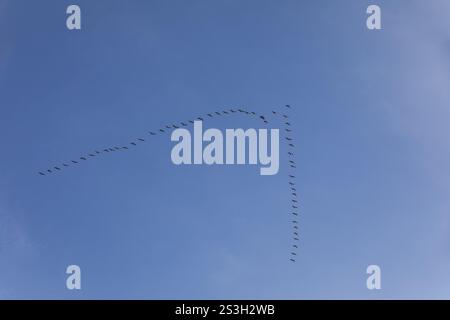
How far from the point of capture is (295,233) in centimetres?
870

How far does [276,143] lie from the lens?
8516mm

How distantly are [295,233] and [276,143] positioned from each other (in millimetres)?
1350

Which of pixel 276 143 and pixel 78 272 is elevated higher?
pixel 276 143
